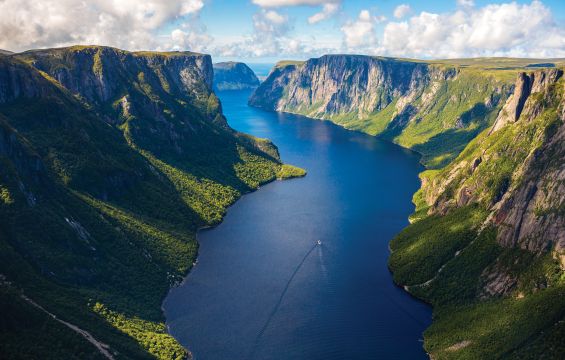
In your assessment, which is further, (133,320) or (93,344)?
(133,320)

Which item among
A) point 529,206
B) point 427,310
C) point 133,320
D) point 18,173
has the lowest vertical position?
point 427,310

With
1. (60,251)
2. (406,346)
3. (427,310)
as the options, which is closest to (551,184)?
(427,310)

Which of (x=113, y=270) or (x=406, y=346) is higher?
(x=113, y=270)

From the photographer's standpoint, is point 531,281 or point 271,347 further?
point 531,281

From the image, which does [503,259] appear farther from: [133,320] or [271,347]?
[133,320]

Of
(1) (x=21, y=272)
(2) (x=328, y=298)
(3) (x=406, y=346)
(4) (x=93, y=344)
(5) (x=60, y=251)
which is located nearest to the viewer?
(4) (x=93, y=344)

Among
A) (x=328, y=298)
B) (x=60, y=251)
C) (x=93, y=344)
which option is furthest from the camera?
(x=328, y=298)

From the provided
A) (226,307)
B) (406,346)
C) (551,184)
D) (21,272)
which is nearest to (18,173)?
(21,272)

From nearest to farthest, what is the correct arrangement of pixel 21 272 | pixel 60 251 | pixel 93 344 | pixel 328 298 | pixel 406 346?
pixel 93 344 → pixel 21 272 → pixel 406 346 → pixel 60 251 → pixel 328 298

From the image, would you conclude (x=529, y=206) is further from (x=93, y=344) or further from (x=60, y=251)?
(x=60, y=251)
